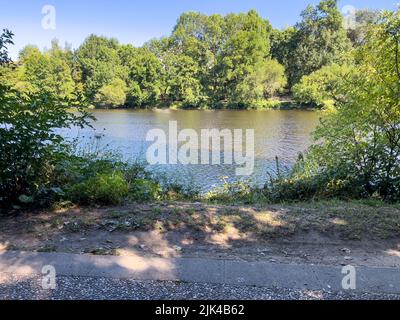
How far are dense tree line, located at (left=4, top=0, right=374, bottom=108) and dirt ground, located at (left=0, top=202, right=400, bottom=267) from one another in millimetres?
47363

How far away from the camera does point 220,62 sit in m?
57.0

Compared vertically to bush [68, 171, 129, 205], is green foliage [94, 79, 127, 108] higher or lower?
higher

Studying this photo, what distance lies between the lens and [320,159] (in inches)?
285

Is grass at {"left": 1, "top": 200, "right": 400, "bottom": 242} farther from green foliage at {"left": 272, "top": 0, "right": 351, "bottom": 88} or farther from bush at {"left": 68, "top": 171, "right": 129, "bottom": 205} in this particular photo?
green foliage at {"left": 272, "top": 0, "right": 351, "bottom": 88}

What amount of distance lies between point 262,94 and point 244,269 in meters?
51.1

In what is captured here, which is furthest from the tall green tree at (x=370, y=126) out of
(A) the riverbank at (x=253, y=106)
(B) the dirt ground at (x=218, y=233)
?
(A) the riverbank at (x=253, y=106)

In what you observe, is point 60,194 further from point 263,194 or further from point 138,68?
point 138,68

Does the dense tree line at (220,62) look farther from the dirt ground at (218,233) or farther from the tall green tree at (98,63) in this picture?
the dirt ground at (218,233)

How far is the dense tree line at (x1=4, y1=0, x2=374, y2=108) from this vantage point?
174ft

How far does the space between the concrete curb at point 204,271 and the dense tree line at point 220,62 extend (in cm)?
4834

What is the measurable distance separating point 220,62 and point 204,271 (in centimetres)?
5650

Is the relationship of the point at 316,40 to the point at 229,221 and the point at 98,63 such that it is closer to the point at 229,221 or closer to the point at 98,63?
the point at 98,63

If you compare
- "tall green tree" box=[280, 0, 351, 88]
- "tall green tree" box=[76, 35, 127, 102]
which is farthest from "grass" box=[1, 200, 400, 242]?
"tall green tree" box=[280, 0, 351, 88]

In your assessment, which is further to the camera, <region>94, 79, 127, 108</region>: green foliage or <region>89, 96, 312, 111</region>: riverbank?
<region>94, 79, 127, 108</region>: green foliage
